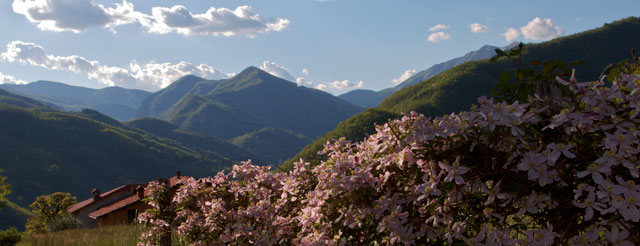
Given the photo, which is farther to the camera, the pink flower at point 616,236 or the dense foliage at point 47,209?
the dense foliage at point 47,209

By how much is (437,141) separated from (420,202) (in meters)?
0.41

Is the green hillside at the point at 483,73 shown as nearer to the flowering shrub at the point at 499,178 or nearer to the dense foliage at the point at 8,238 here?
the dense foliage at the point at 8,238

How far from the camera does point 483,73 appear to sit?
15862cm

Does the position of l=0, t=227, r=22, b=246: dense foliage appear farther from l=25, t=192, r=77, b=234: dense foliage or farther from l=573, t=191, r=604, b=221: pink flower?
l=25, t=192, r=77, b=234: dense foliage

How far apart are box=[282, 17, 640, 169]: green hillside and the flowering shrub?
112 m

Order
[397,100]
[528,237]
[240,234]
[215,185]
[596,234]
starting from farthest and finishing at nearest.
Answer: [397,100]
[215,185]
[240,234]
[528,237]
[596,234]

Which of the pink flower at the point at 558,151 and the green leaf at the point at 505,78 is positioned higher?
the green leaf at the point at 505,78

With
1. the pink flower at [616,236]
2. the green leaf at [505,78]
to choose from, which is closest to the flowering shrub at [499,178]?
the pink flower at [616,236]

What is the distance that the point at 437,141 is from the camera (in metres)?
2.44

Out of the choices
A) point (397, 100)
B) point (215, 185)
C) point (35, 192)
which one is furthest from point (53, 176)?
point (215, 185)

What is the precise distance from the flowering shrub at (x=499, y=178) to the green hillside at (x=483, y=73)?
112 meters

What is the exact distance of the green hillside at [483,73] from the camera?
137 meters

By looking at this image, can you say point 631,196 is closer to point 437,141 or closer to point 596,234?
point 596,234

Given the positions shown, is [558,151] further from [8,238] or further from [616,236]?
[8,238]
